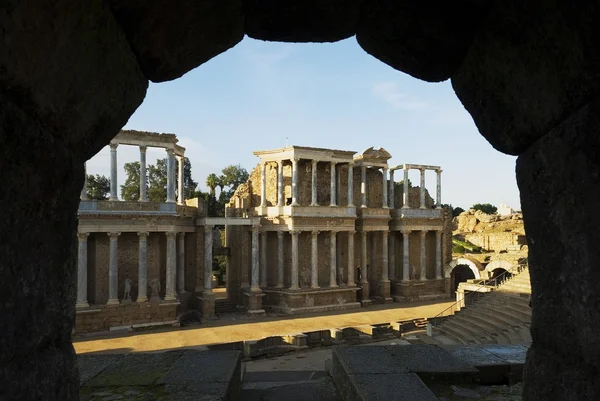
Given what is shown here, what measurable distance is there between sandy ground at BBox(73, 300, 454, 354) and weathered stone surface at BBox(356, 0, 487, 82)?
1509 centimetres

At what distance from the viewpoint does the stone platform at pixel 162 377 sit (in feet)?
15.2

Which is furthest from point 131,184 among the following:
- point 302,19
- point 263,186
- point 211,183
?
point 302,19

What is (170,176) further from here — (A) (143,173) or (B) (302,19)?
(B) (302,19)

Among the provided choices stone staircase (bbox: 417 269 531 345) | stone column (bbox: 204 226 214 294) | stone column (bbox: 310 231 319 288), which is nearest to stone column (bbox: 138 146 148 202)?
stone column (bbox: 204 226 214 294)

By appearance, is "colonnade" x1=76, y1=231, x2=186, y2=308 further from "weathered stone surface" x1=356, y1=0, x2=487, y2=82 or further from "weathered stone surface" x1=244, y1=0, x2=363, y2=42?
"weathered stone surface" x1=356, y1=0, x2=487, y2=82

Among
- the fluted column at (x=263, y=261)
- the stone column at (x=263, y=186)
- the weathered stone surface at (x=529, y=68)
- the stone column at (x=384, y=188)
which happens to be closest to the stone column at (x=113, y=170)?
the stone column at (x=263, y=186)

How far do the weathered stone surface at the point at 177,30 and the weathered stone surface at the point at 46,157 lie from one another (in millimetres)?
88

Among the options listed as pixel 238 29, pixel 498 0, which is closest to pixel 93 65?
pixel 238 29

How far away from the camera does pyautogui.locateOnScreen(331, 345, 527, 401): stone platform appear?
4.72 metres

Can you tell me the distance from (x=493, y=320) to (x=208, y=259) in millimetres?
14323

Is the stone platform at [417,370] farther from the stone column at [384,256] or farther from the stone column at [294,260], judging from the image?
the stone column at [384,256]

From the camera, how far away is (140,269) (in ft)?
68.3

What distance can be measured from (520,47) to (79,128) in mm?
1957

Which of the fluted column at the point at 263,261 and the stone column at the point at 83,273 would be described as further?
the fluted column at the point at 263,261
